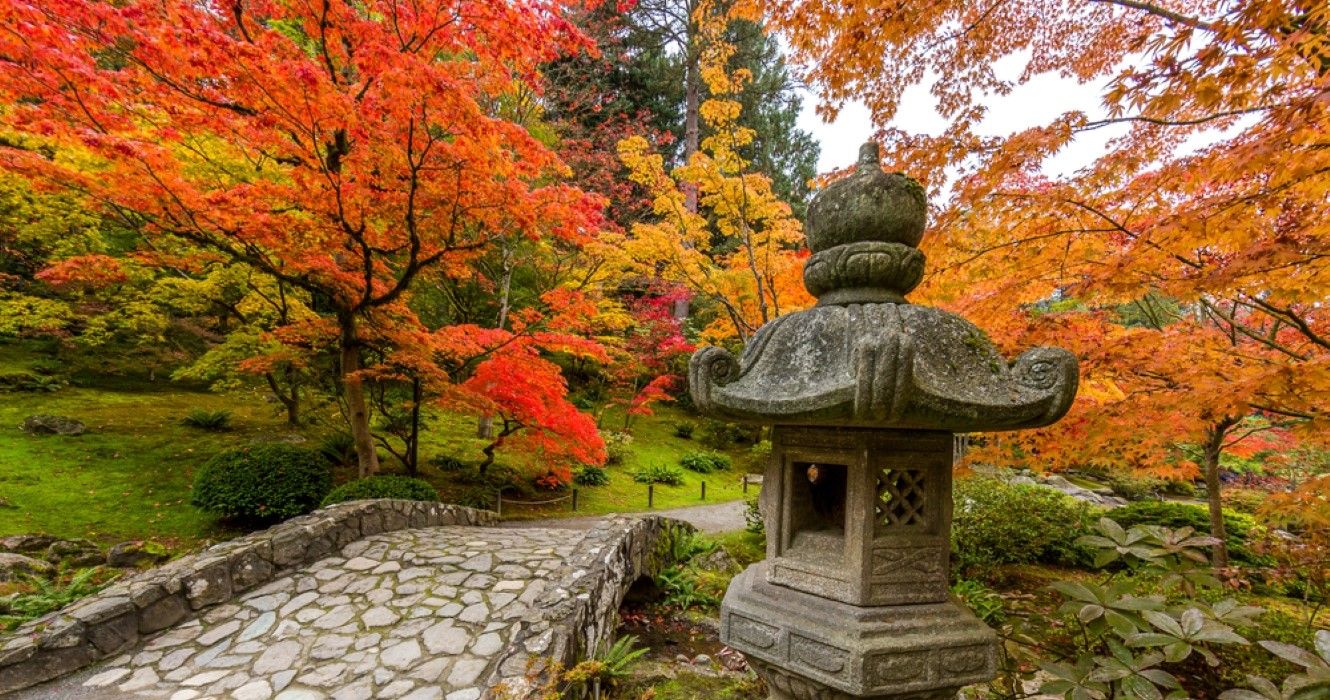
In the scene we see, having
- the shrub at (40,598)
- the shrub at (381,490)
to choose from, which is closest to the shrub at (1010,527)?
the shrub at (381,490)

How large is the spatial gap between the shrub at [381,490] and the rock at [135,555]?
170 cm

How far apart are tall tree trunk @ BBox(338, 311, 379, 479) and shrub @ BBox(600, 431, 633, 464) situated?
6.61 meters

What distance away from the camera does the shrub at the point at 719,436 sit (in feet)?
60.7

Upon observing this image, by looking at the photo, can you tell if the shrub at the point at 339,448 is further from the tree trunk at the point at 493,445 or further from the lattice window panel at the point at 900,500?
the lattice window panel at the point at 900,500

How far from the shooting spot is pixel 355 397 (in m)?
8.27

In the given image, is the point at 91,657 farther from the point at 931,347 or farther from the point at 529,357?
the point at 931,347

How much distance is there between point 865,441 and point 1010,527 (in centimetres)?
738

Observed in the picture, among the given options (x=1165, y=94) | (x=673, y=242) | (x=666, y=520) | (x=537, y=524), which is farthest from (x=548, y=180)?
(x=1165, y=94)

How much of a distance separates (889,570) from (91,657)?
19.3ft

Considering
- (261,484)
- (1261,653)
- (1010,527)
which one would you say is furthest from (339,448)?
(1261,653)

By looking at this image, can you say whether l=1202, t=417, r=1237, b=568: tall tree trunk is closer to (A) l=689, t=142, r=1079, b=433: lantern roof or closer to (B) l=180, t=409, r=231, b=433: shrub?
(A) l=689, t=142, r=1079, b=433: lantern roof

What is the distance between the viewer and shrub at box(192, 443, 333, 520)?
729 cm

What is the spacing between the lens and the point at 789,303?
1020 cm

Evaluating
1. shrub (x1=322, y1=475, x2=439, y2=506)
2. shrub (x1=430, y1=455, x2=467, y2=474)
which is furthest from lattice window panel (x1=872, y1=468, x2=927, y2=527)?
shrub (x1=430, y1=455, x2=467, y2=474)
